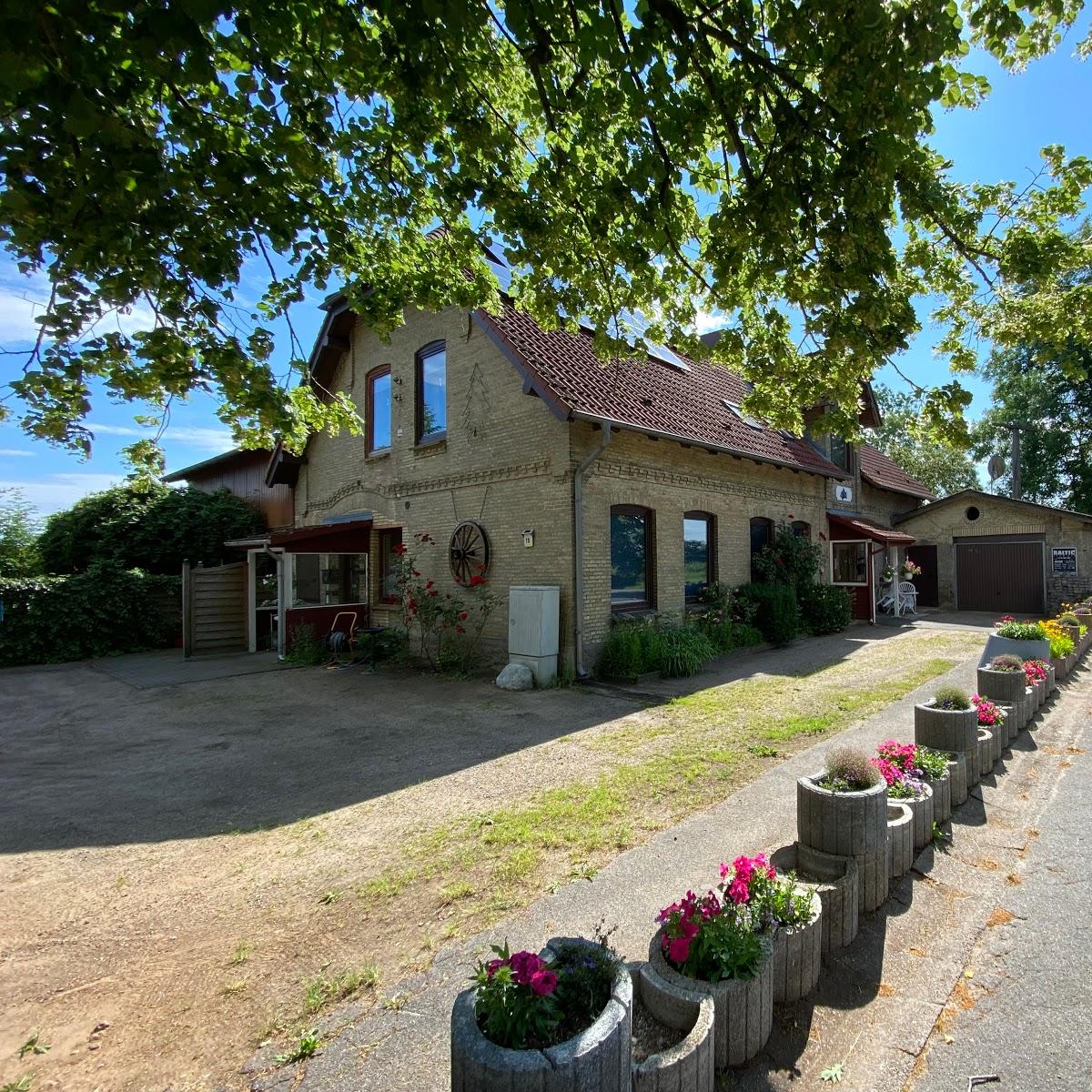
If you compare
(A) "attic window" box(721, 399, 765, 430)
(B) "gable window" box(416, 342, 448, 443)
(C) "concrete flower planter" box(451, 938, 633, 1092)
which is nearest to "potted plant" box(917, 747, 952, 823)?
(C) "concrete flower planter" box(451, 938, 633, 1092)

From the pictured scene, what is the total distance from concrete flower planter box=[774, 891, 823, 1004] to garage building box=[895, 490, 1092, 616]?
20.6 meters

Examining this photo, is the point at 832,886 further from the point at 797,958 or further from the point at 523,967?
the point at 523,967

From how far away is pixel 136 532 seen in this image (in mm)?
16094

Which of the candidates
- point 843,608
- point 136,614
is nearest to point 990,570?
point 843,608

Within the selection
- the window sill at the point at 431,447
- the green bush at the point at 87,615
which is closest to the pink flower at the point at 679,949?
the window sill at the point at 431,447

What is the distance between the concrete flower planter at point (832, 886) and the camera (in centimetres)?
273

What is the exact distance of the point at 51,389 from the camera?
3.90 m

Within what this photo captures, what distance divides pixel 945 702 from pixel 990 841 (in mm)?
1099

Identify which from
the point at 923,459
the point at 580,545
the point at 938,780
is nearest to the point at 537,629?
the point at 580,545

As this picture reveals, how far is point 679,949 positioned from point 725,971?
193 mm

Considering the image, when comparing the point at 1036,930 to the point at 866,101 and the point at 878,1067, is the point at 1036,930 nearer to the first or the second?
the point at 878,1067

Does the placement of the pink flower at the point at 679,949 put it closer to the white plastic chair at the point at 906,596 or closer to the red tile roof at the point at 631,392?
the red tile roof at the point at 631,392

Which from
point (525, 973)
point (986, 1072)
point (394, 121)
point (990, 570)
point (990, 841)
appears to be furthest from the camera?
point (990, 570)

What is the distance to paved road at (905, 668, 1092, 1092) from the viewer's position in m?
2.17
